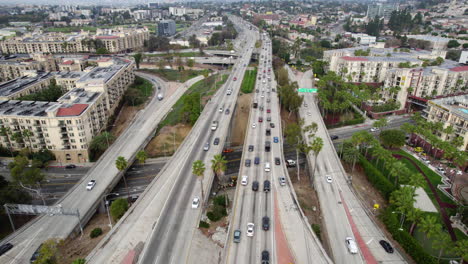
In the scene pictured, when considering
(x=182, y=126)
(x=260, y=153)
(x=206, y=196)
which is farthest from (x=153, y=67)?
(x=206, y=196)

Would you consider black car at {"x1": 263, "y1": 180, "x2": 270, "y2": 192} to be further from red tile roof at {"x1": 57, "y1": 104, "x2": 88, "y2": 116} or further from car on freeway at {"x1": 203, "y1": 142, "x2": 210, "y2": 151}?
red tile roof at {"x1": 57, "y1": 104, "x2": 88, "y2": 116}

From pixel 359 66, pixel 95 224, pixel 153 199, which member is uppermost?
pixel 359 66

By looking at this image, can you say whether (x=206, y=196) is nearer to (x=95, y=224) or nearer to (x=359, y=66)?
(x=95, y=224)

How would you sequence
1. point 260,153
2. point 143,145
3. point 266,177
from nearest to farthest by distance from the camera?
point 266,177
point 260,153
point 143,145

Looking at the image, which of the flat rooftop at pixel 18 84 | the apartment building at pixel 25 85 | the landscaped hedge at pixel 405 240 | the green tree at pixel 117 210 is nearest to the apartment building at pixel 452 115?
the landscaped hedge at pixel 405 240

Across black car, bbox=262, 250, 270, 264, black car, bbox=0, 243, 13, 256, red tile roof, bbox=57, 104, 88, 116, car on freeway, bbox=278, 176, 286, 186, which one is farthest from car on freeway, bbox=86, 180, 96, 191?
black car, bbox=262, 250, 270, 264
